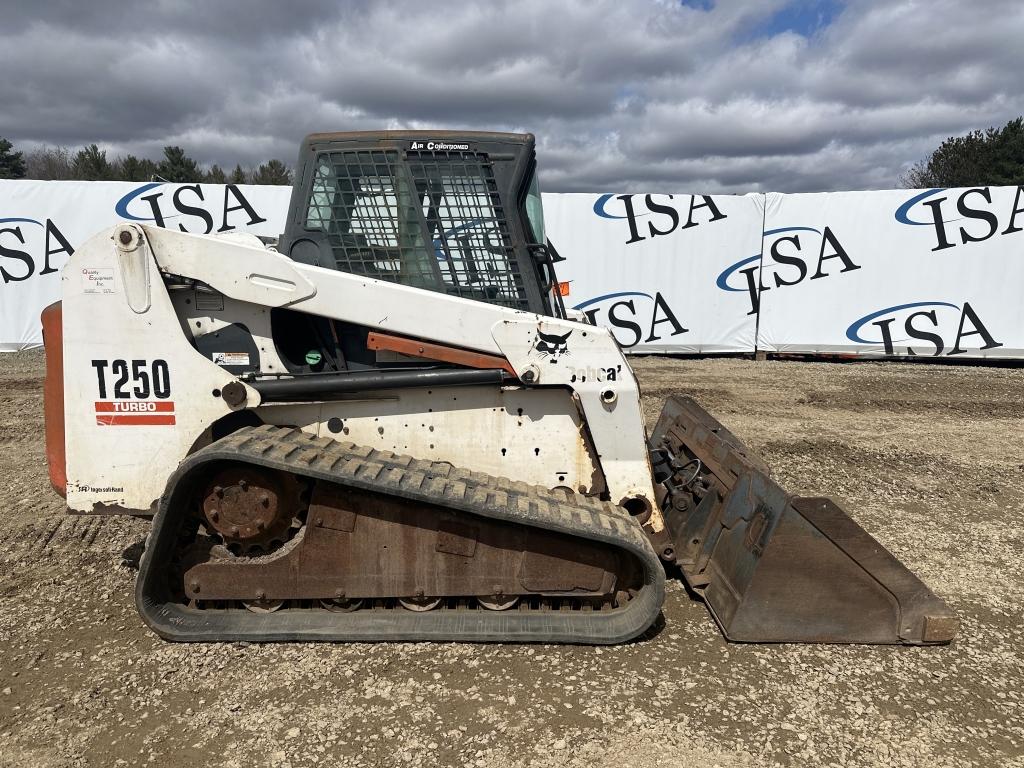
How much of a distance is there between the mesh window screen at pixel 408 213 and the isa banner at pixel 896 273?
33.3ft

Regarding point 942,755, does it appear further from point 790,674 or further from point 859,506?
point 859,506

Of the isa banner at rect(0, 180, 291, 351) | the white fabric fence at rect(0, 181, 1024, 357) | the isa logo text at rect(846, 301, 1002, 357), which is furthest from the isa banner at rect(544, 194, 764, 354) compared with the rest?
the isa banner at rect(0, 180, 291, 351)

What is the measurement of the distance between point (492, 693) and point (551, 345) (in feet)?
5.31

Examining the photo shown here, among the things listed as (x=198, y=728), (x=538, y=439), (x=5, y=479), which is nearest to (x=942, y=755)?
(x=538, y=439)

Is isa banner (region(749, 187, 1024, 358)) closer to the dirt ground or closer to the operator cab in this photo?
the dirt ground

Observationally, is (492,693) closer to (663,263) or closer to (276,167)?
(663,263)

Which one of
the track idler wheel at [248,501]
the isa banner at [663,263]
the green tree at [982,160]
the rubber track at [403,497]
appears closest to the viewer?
the rubber track at [403,497]

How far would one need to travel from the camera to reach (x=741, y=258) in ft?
39.9

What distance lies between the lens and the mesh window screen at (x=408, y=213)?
10.7 ft

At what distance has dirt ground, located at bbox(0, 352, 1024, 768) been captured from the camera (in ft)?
8.04

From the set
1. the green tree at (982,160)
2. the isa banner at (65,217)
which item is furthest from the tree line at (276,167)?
the isa banner at (65,217)

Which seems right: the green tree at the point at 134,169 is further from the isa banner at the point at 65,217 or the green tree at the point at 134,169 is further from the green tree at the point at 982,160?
the green tree at the point at 982,160

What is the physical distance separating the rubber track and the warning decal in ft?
1.39

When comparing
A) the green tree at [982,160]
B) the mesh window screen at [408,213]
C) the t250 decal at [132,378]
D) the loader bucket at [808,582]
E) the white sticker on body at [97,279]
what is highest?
the green tree at [982,160]
